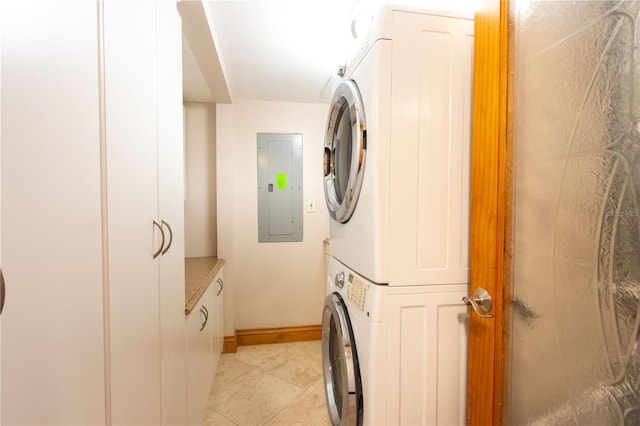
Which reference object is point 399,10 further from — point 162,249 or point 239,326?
point 239,326

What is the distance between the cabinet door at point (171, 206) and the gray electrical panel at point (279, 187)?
143 cm

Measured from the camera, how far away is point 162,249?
938 millimetres

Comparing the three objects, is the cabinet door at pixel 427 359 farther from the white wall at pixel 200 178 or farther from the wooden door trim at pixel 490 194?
the white wall at pixel 200 178

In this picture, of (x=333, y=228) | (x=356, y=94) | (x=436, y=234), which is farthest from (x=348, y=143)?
(x=436, y=234)

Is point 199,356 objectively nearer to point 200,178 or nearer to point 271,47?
point 200,178

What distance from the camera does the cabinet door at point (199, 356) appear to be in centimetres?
132

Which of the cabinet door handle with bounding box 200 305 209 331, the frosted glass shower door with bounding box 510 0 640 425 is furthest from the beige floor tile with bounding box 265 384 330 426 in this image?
the frosted glass shower door with bounding box 510 0 640 425

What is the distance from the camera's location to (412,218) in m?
0.95

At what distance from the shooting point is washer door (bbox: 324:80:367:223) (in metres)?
1.00

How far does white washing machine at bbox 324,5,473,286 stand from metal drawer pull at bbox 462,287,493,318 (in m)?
0.09

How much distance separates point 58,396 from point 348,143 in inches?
44.2

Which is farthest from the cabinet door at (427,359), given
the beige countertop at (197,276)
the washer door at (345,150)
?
the beige countertop at (197,276)

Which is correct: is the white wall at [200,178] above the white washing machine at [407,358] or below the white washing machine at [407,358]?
above

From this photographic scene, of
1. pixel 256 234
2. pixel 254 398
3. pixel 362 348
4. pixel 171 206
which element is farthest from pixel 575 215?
pixel 256 234
